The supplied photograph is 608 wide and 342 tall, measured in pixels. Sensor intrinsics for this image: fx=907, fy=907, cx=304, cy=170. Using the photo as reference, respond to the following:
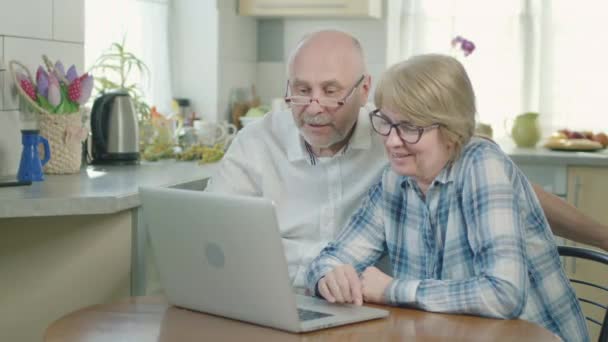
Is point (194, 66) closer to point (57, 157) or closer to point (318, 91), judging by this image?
point (57, 157)

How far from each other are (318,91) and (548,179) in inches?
83.6

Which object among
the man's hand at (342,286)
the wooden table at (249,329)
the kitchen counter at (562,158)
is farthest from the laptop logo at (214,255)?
the kitchen counter at (562,158)

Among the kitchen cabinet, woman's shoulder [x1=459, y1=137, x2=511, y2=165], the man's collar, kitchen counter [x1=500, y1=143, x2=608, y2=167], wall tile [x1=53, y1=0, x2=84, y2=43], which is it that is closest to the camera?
woman's shoulder [x1=459, y1=137, x2=511, y2=165]

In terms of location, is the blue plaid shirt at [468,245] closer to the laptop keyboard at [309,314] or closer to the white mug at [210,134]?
the laptop keyboard at [309,314]

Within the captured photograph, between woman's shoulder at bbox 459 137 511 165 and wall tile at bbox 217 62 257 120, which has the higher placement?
wall tile at bbox 217 62 257 120

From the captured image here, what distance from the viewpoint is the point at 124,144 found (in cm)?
296

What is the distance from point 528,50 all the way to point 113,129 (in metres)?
2.33

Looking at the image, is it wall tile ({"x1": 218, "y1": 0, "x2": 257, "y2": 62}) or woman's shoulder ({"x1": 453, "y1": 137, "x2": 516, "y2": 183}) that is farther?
wall tile ({"x1": 218, "y1": 0, "x2": 257, "y2": 62})

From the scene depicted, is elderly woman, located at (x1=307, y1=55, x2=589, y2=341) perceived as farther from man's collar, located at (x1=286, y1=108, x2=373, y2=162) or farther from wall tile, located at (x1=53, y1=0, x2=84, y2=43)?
wall tile, located at (x1=53, y1=0, x2=84, y2=43)

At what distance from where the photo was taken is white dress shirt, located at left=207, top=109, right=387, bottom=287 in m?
2.15

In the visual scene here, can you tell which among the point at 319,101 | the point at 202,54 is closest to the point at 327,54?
the point at 319,101

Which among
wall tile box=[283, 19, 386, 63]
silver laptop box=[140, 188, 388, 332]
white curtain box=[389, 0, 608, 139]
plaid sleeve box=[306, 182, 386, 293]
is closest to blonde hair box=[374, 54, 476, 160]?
plaid sleeve box=[306, 182, 386, 293]

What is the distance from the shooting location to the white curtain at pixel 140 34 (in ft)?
11.9

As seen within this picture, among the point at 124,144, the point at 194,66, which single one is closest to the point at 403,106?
the point at 124,144
